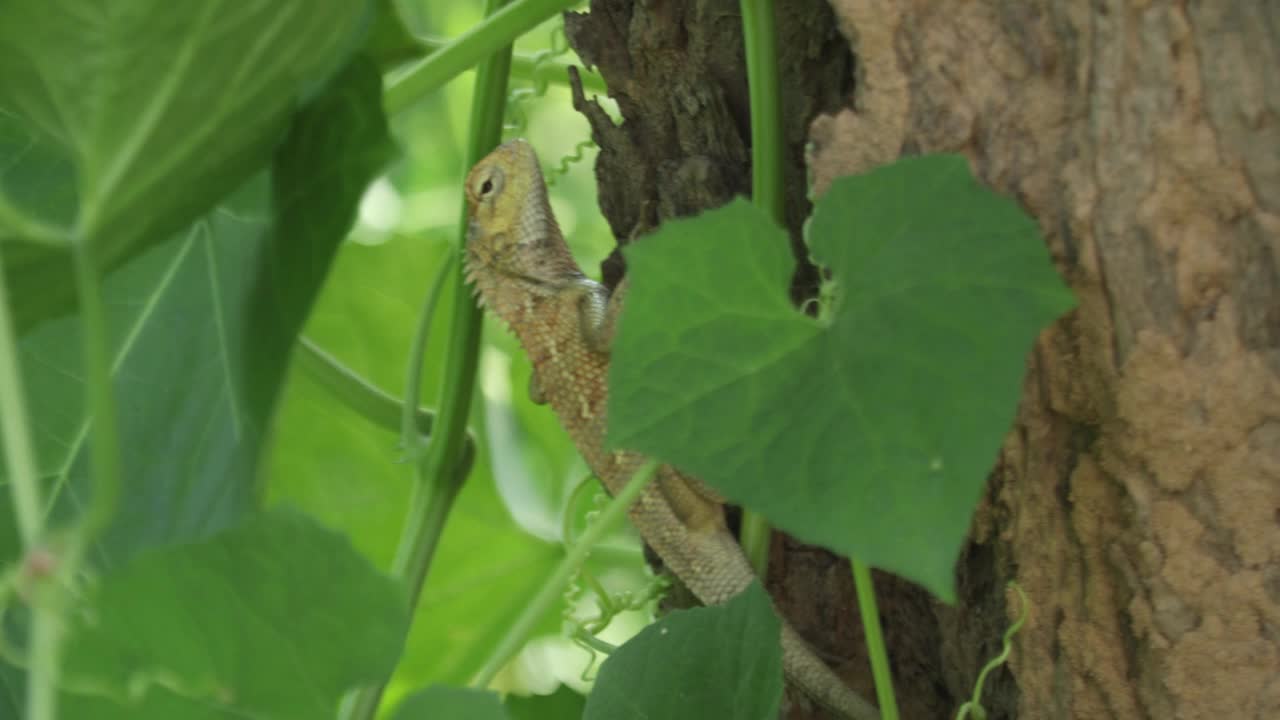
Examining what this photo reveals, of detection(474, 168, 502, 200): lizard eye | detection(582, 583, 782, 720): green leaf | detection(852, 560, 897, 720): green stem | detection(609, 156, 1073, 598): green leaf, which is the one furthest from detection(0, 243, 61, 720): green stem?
detection(474, 168, 502, 200): lizard eye

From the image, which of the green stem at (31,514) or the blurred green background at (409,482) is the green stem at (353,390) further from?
the green stem at (31,514)

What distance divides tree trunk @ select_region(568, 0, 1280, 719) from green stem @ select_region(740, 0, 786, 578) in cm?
12

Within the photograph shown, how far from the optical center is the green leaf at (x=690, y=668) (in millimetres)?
926

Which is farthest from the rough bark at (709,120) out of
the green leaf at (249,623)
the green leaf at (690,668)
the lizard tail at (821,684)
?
the green leaf at (249,623)

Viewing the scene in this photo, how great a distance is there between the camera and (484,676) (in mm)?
945

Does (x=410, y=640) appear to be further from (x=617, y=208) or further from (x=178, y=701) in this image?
(x=178, y=701)

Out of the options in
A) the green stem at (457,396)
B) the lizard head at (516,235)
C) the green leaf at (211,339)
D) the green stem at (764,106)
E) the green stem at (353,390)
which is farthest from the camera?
the lizard head at (516,235)

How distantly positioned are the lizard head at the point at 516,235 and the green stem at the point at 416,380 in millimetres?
224

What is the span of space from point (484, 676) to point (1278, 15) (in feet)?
2.17

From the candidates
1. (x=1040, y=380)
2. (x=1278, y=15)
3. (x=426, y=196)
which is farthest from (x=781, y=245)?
(x=426, y=196)

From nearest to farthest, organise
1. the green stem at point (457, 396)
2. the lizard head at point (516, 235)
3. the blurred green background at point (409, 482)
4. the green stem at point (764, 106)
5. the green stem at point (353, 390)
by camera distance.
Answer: the green stem at point (764, 106), the green stem at point (457, 396), the green stem at point (353, 390), the lizard head at point (516, 235), the blurred green background at point (409, 482)

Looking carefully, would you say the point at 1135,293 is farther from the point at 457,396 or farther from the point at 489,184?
the point at 489,184

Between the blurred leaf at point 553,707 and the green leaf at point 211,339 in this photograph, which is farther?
the blurred leaf at point 553,707

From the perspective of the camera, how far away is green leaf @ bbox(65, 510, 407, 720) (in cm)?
68
